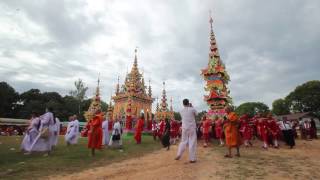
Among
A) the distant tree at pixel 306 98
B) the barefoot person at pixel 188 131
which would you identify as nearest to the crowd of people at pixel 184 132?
the barefoot person at pixel 188 131

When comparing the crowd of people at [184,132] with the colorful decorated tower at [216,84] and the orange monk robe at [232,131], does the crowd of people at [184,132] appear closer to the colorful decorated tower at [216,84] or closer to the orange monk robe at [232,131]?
the orange monk robe at [232,131]

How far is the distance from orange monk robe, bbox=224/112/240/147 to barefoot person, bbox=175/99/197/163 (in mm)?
1813

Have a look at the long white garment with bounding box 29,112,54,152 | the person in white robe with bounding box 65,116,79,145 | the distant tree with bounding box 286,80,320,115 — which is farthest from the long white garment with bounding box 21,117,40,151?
the distant tree with bounding box 286,80,320,115

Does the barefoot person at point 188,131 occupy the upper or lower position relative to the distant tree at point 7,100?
lower

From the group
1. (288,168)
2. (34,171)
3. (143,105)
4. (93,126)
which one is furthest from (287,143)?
(143,105)

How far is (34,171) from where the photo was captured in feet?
25.3

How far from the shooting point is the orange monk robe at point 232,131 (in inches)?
406

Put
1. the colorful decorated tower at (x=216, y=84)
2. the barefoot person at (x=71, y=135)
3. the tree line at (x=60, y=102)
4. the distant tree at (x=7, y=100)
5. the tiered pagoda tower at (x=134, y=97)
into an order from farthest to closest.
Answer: the tree line at (x=60, y=102) → the distant tree at (x=7, y=100) → the tiered pagoda tower at (x=134, y=97) → the colorful decorated tower at (x=216, y=84) → the barefoot person at (x=71, y=135)

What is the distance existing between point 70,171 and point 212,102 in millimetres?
17808

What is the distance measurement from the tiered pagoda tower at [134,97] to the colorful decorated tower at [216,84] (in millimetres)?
13074

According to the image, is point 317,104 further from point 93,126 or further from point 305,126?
point 93,126

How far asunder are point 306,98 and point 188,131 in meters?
55.8

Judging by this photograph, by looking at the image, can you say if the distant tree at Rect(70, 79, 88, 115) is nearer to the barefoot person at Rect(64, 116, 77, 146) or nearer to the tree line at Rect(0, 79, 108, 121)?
the tree line at Rect(0, 79, 108, 121)

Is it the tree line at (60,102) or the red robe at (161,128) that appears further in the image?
the tree line at (60,102)
